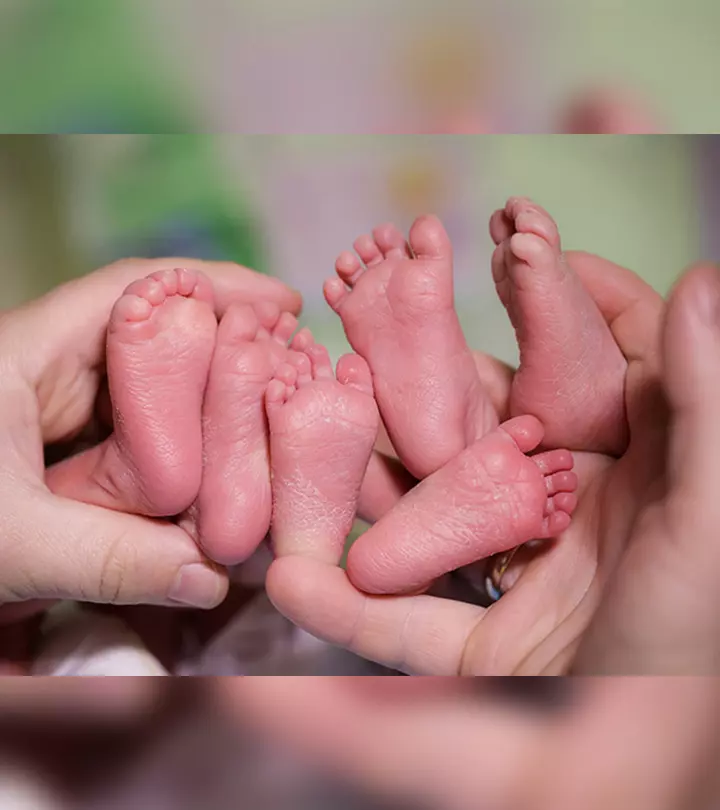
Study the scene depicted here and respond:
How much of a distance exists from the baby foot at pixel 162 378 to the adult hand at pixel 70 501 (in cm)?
5

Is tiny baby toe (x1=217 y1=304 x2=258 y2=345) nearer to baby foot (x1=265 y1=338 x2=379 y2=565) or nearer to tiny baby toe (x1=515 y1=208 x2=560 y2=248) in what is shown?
baby foot (x1=265 y1=338 x2=379 y2=565)

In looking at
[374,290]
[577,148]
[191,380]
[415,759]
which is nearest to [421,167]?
[577,148]

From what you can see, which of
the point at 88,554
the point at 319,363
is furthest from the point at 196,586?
the point at 319,363

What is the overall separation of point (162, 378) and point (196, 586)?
18 cm

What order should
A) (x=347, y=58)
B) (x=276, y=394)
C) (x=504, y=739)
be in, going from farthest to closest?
1. (x=276, y=394)
2. (x=347, y=58)
3. (x=504, y=739)

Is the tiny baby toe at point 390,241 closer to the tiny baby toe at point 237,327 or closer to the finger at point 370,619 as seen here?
the tiny baby toe at point 237,327

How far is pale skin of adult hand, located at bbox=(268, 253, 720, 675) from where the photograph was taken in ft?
1.32

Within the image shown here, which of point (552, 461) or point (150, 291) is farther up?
point (150, 291)

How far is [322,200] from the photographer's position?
91 centimetres

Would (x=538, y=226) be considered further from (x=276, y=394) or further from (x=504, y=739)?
(x=504, y=739)

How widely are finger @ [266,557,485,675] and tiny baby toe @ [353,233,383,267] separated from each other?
0.25 metres

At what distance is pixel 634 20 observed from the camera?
1.41ft

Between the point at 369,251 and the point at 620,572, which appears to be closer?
the point at 620,572

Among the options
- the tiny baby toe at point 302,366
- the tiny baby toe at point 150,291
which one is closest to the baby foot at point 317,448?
the tiny baby toe at point 302,366
